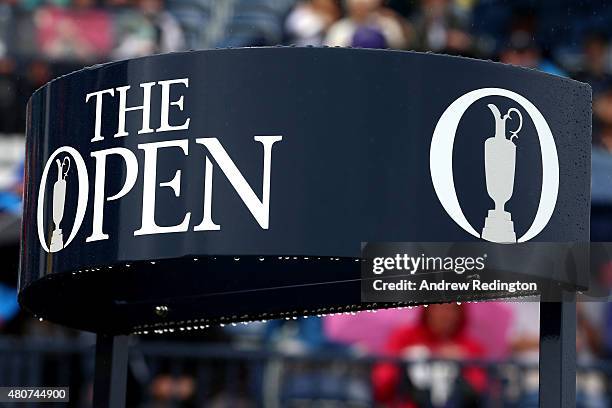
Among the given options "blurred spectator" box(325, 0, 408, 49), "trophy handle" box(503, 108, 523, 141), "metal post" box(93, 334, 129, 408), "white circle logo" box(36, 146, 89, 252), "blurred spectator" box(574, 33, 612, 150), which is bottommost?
"metal post" box(93, 334, 129, 408)

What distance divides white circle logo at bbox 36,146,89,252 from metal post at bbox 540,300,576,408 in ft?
Result: 3.28

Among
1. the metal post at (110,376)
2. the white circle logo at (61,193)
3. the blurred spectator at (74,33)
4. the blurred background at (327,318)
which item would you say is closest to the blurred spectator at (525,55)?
the blurred background at (327,318)

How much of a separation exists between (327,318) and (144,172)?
5.47 m

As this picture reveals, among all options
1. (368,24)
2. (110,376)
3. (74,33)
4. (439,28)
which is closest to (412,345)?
(368,24)

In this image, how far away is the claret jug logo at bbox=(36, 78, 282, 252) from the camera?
283 centimetres

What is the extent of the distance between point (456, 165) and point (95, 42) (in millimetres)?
9092

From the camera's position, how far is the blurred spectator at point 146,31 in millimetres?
11242

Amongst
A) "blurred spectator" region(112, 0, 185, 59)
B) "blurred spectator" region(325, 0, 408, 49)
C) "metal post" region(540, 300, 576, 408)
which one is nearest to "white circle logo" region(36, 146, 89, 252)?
"metal post" region(540, 300, 576, 408)

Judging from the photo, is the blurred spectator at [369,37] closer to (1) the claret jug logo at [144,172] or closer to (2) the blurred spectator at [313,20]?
(2) the blurred spectator at [313,20]

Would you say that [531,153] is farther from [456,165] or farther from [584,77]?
[584,77]

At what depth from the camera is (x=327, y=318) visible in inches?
327

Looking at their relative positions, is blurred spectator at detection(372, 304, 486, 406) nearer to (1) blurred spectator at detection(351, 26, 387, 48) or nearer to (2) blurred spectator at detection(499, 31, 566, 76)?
(2) blurred spectator at detection(499, 31, 566, 76)

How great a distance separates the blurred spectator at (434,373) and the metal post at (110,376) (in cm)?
365

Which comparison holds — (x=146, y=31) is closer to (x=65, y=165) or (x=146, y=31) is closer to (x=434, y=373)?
(x=434, y=373)
